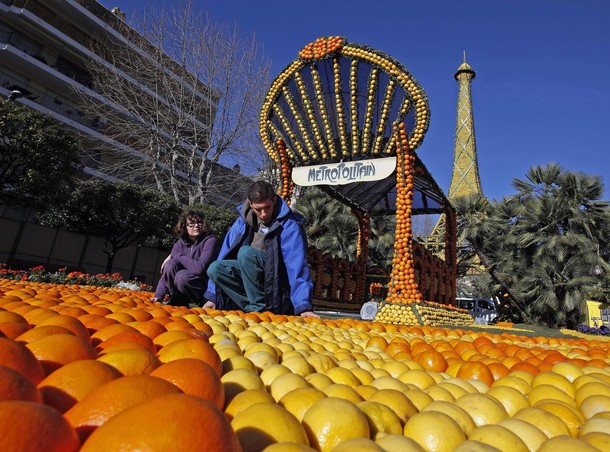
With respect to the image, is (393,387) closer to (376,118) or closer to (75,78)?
(376,118)

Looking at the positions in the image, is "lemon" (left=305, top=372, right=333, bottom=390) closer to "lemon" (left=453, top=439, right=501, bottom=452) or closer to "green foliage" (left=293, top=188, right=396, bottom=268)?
"lemon" (left=453, top=439, right=501, bottom=452)

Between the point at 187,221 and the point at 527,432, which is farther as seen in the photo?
the point at 187,221

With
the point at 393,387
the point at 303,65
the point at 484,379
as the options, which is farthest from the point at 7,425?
the point at 303,65

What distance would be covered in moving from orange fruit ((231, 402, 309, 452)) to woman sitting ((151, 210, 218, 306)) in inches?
157

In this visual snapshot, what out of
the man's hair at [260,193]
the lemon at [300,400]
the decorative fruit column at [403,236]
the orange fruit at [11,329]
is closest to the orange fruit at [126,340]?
the orange fruit at [11,329]

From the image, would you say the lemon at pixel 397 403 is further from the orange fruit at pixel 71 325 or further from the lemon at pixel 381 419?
the orange fruit at pixel 71 325

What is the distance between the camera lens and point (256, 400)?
0.92 metres

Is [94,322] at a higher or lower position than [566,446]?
lower

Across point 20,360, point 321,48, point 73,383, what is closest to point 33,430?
point 73,383

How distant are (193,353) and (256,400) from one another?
339 millimetres

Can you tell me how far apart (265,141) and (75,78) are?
27595 mm

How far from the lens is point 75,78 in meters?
29.1

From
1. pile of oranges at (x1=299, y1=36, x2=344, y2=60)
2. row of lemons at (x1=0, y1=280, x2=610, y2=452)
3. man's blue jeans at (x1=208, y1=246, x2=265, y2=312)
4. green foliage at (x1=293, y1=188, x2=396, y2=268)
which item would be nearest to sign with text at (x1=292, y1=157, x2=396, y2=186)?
pile of oranges at (x1=299, y1=36, x2=344, y2=60)

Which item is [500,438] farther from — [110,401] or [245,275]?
[245,275]
